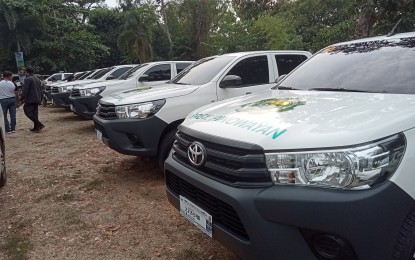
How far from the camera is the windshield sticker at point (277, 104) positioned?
2593mm

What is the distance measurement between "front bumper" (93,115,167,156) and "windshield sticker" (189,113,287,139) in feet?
5.47

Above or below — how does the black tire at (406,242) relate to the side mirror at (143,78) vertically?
below

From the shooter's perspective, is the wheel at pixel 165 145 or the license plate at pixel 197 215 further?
the wheel at pixel 165 145

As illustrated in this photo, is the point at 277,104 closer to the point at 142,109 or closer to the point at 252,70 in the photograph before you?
the point at 142,109

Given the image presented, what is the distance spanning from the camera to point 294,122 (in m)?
2.17

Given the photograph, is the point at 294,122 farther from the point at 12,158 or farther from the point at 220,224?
the point at 12,158

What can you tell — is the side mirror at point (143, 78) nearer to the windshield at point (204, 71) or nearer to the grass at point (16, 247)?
the windshield at point (204, 71)

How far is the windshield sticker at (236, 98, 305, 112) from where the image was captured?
2593 millimetres

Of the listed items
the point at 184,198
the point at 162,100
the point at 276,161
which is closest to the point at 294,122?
the point at 276,161

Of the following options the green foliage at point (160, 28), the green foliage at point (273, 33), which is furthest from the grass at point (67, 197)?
the green foliage at point (273, 33)

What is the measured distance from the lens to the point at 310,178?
1.88 meters

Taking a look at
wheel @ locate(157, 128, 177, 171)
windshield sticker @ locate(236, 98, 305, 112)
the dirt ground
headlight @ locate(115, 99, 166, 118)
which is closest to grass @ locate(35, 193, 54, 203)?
the dirt ground

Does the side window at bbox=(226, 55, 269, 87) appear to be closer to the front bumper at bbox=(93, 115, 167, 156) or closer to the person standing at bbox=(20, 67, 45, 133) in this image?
the front bumper at bbox=(93, 115, 167, 156)

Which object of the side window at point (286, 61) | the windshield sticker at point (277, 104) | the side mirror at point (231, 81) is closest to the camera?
the windshield sticker at point (277, 104)
